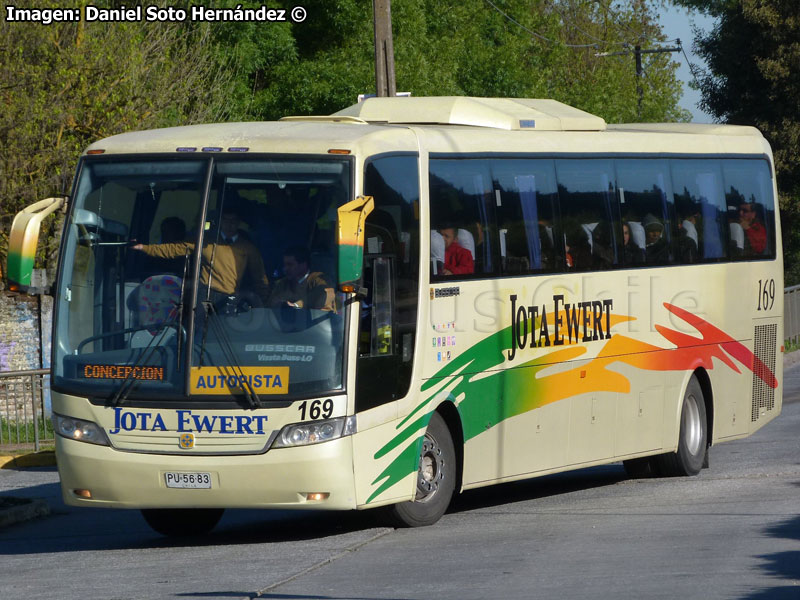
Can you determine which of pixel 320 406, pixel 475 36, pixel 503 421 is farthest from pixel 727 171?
pixel 475 36

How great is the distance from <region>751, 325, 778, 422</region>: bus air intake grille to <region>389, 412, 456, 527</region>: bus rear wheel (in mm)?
5836

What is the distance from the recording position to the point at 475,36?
46.7 meters

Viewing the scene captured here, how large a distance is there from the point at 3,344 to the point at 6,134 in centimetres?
363

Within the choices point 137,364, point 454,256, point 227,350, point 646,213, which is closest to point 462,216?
point 454,256

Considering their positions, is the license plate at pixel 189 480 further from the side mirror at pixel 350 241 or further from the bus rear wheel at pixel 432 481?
the side mirror at pixel 350 241

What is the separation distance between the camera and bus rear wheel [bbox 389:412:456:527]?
39.0 ft

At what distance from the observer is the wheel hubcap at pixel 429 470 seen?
1198cm

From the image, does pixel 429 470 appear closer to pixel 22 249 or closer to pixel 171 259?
pixel 171 259

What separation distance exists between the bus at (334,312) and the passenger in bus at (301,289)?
14 mm

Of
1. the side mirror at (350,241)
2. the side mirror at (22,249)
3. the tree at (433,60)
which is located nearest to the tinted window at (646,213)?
the side mirror at (350,241)

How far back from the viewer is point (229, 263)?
1107 cm

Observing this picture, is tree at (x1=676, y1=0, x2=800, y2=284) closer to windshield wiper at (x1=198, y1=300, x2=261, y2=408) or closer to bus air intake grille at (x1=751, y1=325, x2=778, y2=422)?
bus air intake grille at (x1=751, y1=325, x2=778, y2=422)

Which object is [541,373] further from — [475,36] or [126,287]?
[475,36]

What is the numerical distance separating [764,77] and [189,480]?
1336 inches
